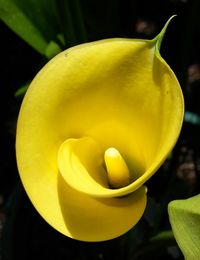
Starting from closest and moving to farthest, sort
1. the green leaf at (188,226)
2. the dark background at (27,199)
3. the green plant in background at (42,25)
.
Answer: the green leaf at (188,226) < the green plant in background at (42,25) < the dark background at (27,199)

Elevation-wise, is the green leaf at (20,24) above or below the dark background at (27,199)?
above

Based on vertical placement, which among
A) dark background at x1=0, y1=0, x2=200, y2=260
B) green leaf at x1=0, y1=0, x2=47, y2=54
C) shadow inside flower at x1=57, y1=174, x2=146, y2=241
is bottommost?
dark background at x1=0, y1=0, x2=200, y2=260

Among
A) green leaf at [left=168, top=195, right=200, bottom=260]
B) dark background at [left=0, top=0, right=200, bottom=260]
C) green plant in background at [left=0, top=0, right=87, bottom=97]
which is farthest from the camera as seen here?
dark background at [left=0, top=0, right=200, bottom=260]

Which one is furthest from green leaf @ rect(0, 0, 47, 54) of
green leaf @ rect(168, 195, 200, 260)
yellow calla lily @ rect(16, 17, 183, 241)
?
green leaf @ rect(168, 195, 200, 260)

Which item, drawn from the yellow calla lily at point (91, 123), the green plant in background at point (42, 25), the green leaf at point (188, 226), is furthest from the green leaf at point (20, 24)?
the green leaf at point (188, 226)

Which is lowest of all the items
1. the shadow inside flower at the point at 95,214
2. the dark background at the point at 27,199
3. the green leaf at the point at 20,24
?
the dark background at the point at 27,199

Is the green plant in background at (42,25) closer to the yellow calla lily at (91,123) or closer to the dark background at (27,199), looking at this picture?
the dark background at (27,199)

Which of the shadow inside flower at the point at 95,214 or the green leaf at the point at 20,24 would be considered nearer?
the shadow inside flower at the point at 95,214

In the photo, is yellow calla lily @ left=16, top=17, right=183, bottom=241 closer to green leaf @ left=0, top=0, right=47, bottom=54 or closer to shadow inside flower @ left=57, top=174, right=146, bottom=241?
shadow inside flower @ left=57, top=174, right=146, bottom=241
